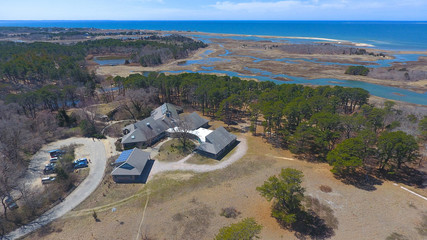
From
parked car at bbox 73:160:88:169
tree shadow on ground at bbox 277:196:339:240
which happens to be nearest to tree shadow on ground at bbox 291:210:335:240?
tree shadow on ground at bbox 277:196:339:240

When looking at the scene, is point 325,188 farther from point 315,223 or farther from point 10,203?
point 10,203

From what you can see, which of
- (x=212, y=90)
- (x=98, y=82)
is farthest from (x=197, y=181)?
(x=98, y=82)

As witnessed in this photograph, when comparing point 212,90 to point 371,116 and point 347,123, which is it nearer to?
point 347,123

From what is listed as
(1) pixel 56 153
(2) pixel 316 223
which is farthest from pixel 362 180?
(1) pixel 56 153

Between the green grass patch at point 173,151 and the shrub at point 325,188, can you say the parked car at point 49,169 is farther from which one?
the shrub at point 325,188

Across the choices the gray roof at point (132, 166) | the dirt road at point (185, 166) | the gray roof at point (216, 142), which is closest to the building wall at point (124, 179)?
the gray roof at point (132, 166)
